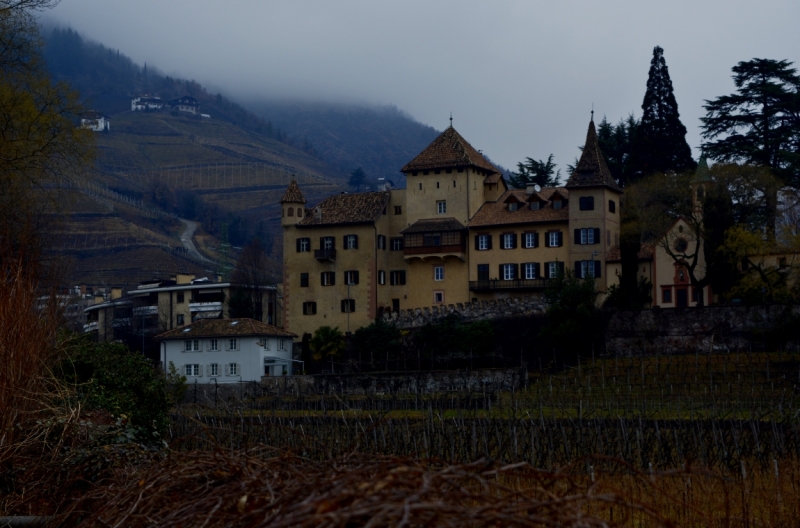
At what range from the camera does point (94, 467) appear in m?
12.9

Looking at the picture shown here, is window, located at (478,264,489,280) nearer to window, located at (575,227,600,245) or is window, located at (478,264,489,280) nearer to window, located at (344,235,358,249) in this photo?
window, located at (575,227,600,245)

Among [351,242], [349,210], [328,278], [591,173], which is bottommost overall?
[328,278]

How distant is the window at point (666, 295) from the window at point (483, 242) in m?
11.5

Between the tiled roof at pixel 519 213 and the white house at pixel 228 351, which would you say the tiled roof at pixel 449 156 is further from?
the white house at pixel 228 351

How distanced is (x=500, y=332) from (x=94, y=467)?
51.2 meters

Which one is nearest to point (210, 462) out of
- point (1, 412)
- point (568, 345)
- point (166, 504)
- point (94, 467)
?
point (166, 504)

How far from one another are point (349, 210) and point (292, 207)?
13.1 feet

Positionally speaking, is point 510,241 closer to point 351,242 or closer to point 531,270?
point 531,270

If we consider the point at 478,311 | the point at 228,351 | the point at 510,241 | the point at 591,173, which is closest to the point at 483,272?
the point at 510,241

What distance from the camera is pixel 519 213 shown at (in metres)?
70.2

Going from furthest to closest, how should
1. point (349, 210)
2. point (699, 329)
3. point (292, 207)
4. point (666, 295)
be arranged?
1. point (292, 207)
2. point (349, 210)
3. point (666, 295)
4. point (699, 329)

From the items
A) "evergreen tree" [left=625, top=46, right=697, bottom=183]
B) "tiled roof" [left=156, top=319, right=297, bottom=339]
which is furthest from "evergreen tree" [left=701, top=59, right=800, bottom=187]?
"tiled roof" [left=156, top=319, right=297, bottom=339]

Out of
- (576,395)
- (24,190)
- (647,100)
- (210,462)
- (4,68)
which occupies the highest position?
(647,100)

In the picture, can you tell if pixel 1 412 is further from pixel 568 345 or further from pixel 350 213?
pixel 350 213
